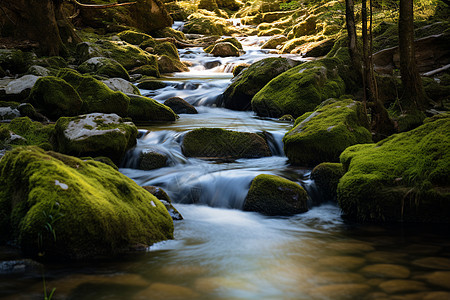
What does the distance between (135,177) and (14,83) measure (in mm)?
6168

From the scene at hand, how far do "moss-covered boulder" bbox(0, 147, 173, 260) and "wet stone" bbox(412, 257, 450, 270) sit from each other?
260cm

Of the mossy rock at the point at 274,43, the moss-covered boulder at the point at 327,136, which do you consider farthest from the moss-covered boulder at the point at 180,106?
the mossy rock at the point at 274,43

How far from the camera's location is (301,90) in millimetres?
11102

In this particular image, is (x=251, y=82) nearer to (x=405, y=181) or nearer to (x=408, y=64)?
(x=408, y=64)

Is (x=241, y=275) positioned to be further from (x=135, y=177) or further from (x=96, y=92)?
(x=96, y=92)

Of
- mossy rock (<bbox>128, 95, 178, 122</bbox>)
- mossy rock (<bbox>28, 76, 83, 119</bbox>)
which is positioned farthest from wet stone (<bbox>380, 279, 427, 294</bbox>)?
mossy rock (<bbox>128, 95, 178, 122</bbox>)

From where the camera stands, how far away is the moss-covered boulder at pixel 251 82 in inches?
512

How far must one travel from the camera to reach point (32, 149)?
3871mm

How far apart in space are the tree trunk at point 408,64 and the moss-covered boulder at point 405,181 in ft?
11.4

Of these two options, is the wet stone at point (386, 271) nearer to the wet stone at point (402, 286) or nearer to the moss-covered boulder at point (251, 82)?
the wet stone at point (402, 286)

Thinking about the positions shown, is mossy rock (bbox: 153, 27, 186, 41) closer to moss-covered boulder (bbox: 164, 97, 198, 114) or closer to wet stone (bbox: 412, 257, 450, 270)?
moss-covered boulder (bbox: 164, 97, 198, 114)

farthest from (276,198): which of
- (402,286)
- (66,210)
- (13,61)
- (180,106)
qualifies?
(13,61)

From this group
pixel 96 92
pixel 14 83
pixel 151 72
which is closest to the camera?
pixel 96 92

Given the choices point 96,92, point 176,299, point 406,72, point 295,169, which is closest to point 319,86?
point 406,72
